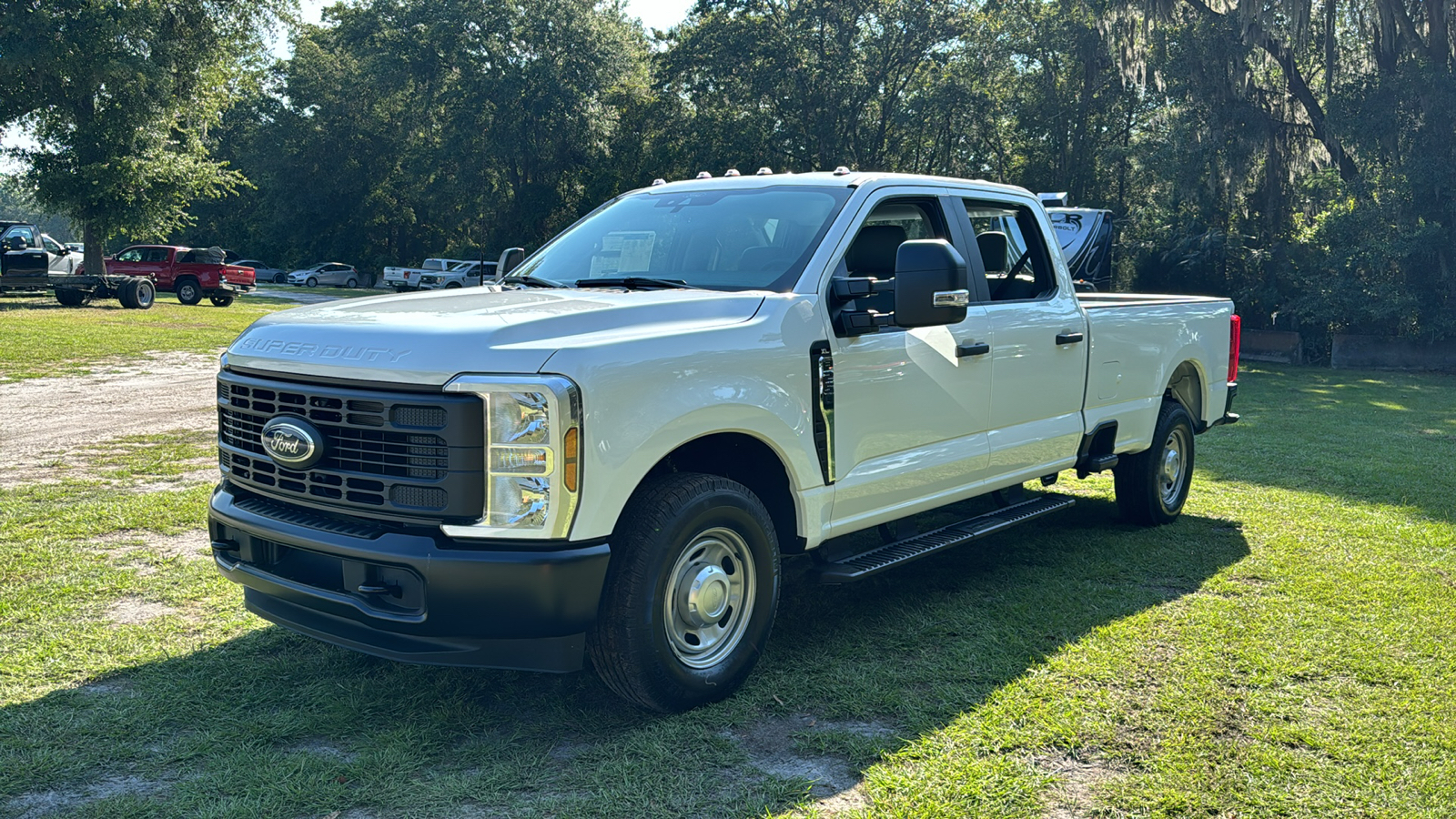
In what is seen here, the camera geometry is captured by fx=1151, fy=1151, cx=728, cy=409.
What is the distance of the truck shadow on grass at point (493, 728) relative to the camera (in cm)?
345

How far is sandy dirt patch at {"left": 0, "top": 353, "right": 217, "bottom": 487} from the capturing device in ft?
29.7

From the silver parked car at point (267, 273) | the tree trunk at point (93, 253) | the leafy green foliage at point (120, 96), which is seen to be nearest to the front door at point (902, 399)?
the leafy green foliage at point (120, 96)

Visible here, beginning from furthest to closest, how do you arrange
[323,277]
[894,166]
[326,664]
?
[323,277] → [894,166] → [326,664]

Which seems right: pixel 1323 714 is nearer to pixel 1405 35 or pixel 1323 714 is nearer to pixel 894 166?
pixel 1405 35

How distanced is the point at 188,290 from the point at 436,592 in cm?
3241

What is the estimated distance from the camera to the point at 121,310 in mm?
26500

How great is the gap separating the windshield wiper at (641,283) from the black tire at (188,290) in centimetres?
3107

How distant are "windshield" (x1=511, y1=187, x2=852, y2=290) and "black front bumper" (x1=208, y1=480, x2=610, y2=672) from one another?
1589 millimetres

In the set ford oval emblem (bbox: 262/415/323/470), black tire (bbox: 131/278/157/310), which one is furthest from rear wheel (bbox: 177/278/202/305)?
ford oval emblem (bbox: 262/415/323/470)

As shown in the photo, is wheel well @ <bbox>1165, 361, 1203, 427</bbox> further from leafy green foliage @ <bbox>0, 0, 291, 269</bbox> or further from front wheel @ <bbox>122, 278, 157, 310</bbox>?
leafy green foliage @ <bbox>0, 0, 291, 269</bbox>

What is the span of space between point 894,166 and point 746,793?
40.0 m

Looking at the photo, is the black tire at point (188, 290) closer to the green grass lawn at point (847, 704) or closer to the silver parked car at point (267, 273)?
the silver parked car at point (267, 273)

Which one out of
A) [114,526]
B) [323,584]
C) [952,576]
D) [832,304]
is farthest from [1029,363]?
[114,526]

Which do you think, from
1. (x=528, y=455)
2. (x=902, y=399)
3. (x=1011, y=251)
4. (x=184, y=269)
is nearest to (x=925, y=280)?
(x=902, y=399)
